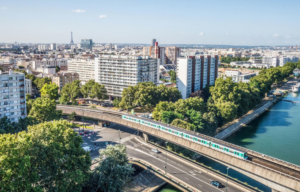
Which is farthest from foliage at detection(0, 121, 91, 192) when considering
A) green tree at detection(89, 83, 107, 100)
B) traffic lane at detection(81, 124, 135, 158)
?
green tree at detection(89, 83, 107, 100)

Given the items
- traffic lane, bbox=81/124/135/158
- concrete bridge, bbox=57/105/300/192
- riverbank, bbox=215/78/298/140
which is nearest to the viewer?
concrete bridge, bbox=57/105/300/192

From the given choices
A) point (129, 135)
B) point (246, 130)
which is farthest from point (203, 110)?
point (129, 135)

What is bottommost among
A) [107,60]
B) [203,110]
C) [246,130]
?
[246,130]

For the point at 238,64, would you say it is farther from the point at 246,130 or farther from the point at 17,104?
the point at 17,104

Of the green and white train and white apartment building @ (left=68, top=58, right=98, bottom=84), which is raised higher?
white apartment building @ (left=68, top=58, right=98, bottom=84)

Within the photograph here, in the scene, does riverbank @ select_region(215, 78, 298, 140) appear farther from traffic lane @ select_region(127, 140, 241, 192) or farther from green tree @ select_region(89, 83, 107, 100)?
green tree @ select_region(89, 83, 107, 100)

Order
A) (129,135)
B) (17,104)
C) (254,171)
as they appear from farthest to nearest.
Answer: (129,135) < (17,104) < (254,171)
